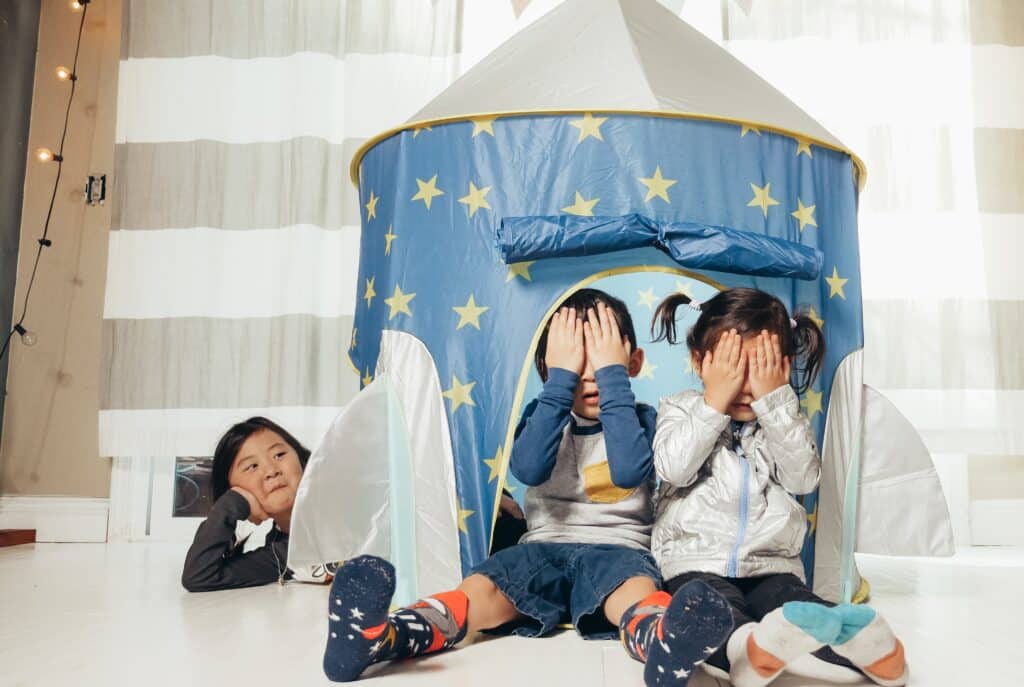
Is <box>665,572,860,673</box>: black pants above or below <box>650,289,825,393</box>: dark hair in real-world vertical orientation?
below

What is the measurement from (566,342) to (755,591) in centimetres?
51

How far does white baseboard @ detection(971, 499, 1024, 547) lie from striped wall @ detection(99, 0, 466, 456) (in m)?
2.06

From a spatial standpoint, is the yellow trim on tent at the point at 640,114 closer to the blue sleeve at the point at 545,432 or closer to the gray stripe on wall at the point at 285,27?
the blue sleeve at the point at 545,432

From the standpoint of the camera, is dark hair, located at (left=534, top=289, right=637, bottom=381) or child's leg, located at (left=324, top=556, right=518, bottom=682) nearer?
child's leg, located at (left=324, top=556, right=518, bottom=682)

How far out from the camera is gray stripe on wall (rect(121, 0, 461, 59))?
127 inches

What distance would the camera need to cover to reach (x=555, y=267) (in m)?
1.70

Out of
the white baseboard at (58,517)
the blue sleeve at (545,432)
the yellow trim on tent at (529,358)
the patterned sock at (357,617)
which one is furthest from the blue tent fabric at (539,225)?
the white baseboard at (58,517)

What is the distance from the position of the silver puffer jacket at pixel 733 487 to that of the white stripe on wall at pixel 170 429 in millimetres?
1808

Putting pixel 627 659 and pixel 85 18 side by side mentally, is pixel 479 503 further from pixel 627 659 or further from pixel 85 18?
pixel 85 18

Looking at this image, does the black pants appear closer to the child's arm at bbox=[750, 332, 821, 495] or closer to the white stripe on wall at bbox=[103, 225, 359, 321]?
the child's arm at bbox=[750, 332, 821, 495]

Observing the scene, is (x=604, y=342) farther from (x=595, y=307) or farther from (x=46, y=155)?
(x=46, y=155)

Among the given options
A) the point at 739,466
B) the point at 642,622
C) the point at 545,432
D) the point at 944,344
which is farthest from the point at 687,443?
the point at 944,344

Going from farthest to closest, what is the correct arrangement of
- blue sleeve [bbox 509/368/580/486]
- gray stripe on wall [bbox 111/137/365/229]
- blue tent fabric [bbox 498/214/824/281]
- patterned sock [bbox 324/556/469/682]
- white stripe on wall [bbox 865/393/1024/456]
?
1. gray stripe on wall [bbox 111/137/365/229]
2. white stripe on wall [bbox 865/393/1024/456]
3. blue tent fabric [bbox 498/214/824/281]
4. blue sleeve [bbox 509/368/580/486]
5. patterned sock [bbox 324/556/469/682]

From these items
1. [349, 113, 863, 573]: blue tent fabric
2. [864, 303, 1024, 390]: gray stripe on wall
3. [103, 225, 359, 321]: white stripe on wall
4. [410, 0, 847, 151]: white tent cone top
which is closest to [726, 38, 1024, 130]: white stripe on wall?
[864, 303, 1024, 390]: gray stripe on wall
